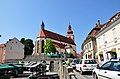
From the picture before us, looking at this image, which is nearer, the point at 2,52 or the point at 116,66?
the point at 116,66

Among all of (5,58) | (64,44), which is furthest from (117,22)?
(64,44)

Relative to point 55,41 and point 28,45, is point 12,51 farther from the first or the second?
point 55,41

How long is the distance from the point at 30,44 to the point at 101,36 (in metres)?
57.9

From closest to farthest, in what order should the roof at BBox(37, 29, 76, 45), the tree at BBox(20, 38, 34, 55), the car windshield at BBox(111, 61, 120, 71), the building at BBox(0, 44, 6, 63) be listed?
the car windshield at BBox(111, 61, 120, 71), the building at BBox(0, 44, 6, 63), the tree at BBox(20, 38, 34, 55), the roof at BBox(37, 29, 76, 45)

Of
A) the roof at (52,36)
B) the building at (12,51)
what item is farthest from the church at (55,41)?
the building at (12,51)

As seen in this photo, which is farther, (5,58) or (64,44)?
(64,44)

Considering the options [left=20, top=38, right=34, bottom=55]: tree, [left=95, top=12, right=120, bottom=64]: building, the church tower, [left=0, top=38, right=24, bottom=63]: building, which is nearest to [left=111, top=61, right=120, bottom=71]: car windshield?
[left=95, top=12, right=120, bottom=64]: building

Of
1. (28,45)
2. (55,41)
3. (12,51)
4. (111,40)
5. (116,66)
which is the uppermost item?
(55,41)

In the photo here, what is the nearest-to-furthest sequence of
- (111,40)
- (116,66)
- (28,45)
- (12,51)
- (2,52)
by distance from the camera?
(116,66)
(111,40)
(12,51)
(2,52)
(28,45)

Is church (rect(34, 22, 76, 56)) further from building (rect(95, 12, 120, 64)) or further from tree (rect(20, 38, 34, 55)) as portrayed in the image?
building (rect(95, 12, 120, 64))

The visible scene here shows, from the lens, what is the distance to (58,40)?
363 ft

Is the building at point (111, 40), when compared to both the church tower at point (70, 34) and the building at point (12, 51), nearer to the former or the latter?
the building at point (12, 51)

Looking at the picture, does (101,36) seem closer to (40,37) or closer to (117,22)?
(117,22)

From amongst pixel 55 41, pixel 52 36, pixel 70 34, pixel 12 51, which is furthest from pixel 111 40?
pixel 70 34
